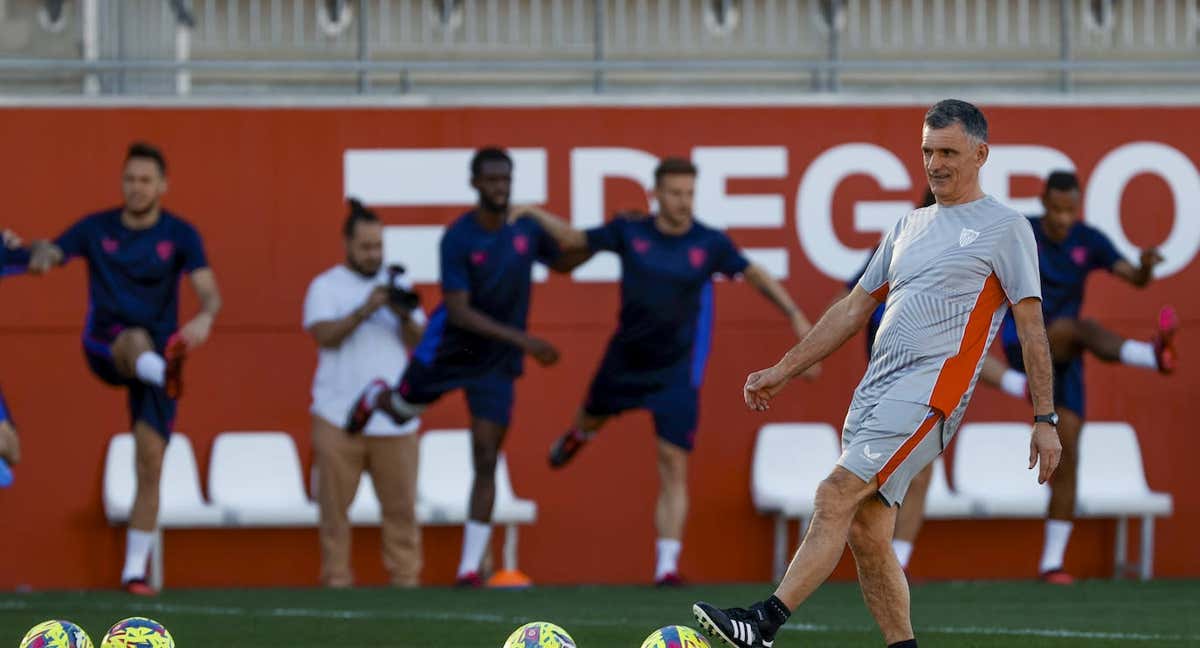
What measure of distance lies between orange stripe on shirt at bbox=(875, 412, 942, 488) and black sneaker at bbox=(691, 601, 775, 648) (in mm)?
607

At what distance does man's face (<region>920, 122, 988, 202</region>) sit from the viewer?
710cm

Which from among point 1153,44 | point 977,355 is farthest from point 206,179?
point 977,355

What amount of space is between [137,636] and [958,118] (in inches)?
125

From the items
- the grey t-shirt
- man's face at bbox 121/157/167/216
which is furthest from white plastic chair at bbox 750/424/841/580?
the grey t-shirt

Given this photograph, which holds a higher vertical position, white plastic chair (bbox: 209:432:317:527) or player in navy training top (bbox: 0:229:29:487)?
player in navy training top (bbox: 0:229:29:487)

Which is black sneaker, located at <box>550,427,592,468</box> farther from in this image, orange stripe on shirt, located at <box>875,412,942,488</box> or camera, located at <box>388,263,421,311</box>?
orange stripe on shirt, located at <box>875,412,942,488</box>

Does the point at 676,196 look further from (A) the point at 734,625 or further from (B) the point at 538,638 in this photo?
(B) the point at 538,638

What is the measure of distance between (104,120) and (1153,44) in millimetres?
7700

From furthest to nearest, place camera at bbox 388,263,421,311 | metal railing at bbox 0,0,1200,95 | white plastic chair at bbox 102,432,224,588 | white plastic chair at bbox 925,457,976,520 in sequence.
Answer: metal railing at bbox 0,0,1200,95, white plastic chair at bbox 925,457,976,520, white plastic chair at bbox 102,432,224,588, camera at bbox 388,263,421,311

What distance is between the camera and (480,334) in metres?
12.6

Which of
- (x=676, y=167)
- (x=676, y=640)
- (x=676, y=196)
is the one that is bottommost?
(x=676, y=640)

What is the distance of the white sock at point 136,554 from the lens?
12.6 metres

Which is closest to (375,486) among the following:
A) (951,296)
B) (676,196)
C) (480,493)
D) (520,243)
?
(480,493)

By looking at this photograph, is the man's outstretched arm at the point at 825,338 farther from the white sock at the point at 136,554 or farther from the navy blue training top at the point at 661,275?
the white sock at the point at 136,554
